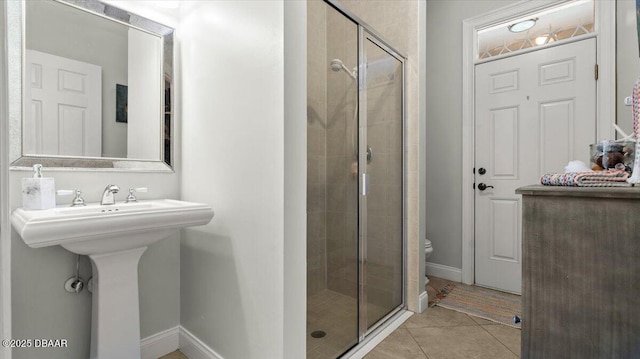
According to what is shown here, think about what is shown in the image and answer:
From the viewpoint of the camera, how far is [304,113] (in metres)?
1.31

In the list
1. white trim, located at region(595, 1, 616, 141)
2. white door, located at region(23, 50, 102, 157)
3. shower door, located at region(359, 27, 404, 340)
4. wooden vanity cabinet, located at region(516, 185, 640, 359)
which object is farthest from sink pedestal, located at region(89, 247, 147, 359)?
white trim, located at region(595, 1, 616, 141)

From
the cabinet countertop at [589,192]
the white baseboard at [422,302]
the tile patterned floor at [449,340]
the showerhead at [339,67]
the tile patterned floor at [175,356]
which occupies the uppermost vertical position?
the showerhead at [339,67]

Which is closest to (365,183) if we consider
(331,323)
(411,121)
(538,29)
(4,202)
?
(411,121)

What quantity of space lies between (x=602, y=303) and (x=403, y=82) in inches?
68.2

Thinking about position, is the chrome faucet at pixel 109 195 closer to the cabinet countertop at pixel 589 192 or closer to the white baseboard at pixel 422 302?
the cabinet countertop at pixel 589 192

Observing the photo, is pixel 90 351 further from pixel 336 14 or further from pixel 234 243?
pixel 336 14

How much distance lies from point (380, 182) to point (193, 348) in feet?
4.86

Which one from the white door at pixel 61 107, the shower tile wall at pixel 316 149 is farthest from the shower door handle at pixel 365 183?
the white door at pixel 61 107

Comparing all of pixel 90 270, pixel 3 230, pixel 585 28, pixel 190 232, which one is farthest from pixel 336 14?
pixel 585 28

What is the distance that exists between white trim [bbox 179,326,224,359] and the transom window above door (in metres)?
3.09

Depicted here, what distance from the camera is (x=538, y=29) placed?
2488mm

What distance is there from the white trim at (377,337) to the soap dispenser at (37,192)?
5.26 feet

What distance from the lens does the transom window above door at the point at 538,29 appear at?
2289mm

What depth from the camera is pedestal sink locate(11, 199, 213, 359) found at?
43.0 inches
